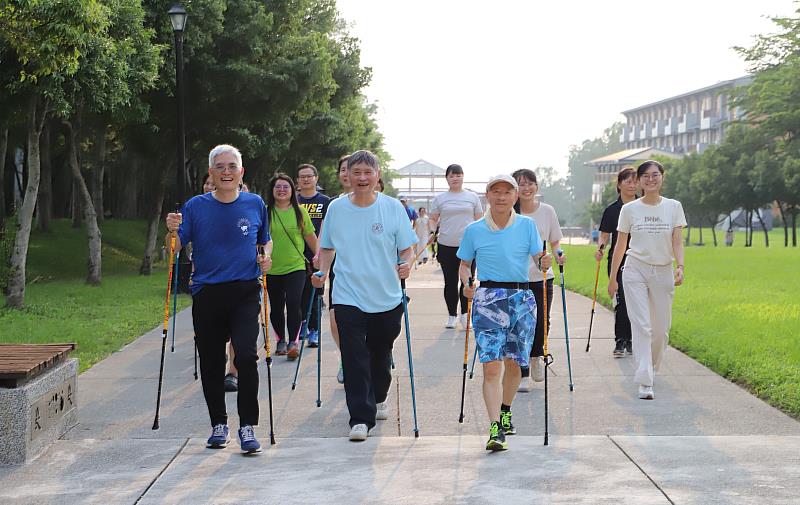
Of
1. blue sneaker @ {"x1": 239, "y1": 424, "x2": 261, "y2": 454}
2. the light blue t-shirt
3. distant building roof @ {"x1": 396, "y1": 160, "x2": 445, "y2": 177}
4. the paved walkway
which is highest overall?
distant building roof @ {"x1": 396, "y1": 160, "x2": 445, "y2": 177}

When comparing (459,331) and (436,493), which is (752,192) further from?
(436,493)

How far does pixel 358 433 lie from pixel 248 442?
74 cm

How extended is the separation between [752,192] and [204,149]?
137ft

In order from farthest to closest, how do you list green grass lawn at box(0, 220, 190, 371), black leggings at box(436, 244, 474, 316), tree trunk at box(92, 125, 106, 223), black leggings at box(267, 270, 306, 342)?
tree trunk at box(92, 125, 106, 223) < green grass lawn at box(0, 220, 190, 371) < black leggings at box(436, 244, 474, 316) < black leggings at box(267, 270, 306, 342)

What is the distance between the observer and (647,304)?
28.3 ft

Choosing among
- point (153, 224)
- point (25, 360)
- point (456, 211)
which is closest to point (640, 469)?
point (25, 360)

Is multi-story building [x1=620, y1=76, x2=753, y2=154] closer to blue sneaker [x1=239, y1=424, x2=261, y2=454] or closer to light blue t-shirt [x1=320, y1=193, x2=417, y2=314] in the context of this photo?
light blue t-shirt [x1=320, y1=193, x2=417, y2=314]

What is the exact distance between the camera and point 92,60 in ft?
Answer: 50.5

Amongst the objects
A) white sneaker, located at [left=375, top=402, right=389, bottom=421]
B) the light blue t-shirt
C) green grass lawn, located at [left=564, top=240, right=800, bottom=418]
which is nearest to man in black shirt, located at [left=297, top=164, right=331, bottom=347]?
white sneaker, located at [left=375, top=402, right=389, bottom=421]

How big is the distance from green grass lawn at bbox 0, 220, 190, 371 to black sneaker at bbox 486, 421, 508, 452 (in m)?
5.17

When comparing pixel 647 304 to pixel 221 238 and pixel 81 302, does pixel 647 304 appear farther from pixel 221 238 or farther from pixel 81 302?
pixel 81 302

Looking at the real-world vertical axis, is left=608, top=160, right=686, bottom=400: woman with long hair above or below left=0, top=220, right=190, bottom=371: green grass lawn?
above

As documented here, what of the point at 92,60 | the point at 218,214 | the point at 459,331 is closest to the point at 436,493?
the point at 218,214

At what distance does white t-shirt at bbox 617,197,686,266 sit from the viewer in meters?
8.52
